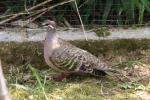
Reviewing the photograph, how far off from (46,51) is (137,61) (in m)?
0.89

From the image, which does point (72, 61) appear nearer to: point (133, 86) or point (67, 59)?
point (67, 59)

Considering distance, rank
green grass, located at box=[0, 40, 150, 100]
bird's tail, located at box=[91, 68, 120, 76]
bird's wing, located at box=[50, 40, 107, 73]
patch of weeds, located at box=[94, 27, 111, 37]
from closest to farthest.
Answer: green grass, located at box=[0, 40, 150, 100] → bird's wing, located at box=[50, 40, 107, 73] → bird's tail, located at box=[91, 68, 120, 76] → patch of weeds, located at box=[94, 27, 111, 37]

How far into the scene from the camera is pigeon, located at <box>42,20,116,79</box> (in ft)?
9.56

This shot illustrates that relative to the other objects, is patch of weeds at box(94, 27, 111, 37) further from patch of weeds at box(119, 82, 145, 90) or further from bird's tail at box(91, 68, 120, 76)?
patch of weeds at box(119, 82, 145, 90)

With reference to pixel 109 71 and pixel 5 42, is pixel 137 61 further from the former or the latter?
pixel 5 42

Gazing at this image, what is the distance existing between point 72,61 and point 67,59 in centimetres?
5

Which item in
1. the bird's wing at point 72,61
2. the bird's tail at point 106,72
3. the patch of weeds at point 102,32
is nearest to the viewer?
the bird's wing at point 72,61

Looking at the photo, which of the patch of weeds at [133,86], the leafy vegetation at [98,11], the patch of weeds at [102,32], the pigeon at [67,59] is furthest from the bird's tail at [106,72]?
the leafy vegetation at [98,11]

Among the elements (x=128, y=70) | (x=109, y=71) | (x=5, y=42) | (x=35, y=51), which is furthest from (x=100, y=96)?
(x=5, y=42)

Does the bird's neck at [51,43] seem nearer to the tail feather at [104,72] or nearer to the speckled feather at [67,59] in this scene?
the speckled feather at [67,59]

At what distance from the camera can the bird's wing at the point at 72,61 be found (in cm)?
291

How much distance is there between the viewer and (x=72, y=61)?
9.57 ft

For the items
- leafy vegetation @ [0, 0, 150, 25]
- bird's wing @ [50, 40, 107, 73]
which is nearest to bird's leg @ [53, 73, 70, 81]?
bird's wing @ [50, 40, 107, 73]

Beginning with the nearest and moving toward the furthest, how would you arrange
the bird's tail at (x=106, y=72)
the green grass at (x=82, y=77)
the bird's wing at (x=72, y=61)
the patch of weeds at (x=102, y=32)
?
the green grass at (x=82, y=77)
the bird's wing at (x=72, y=61)
the bird's tail at (x=106, y=72)
the patch of weeds at (x=102, y=32)
